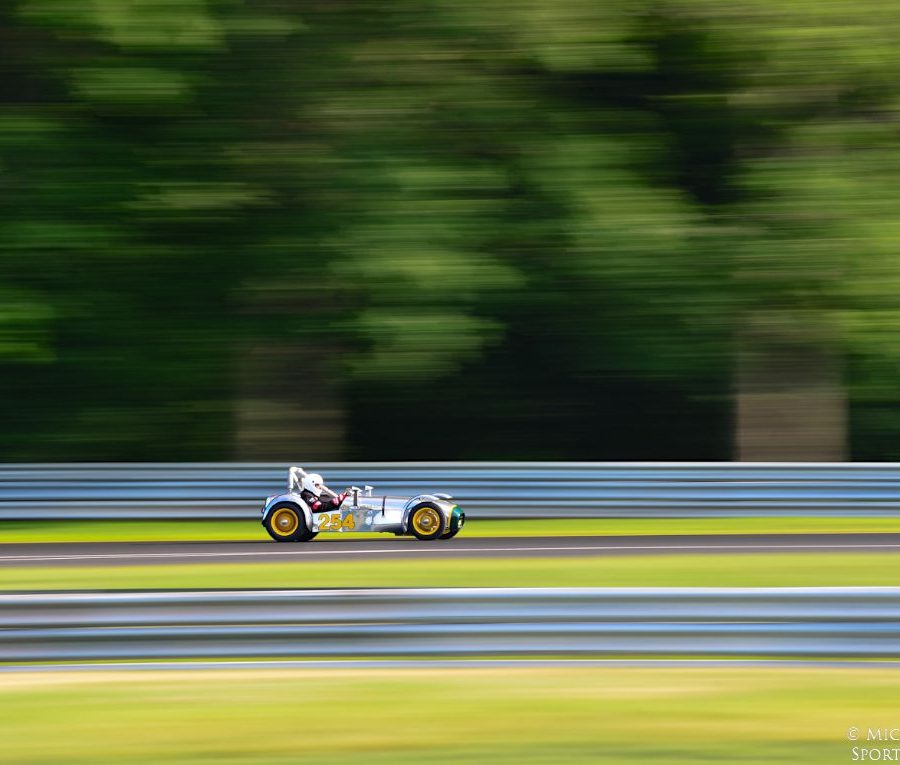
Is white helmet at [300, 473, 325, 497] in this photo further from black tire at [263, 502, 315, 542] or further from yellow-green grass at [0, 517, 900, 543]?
yellow-green grass at [0, 517, 900, 543]

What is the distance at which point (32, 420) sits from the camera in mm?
15445


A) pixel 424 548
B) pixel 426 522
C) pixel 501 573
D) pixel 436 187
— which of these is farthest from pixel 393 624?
pixel 436 187

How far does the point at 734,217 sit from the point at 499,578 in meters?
5.63

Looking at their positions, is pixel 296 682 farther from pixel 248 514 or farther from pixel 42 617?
pixel 248 514

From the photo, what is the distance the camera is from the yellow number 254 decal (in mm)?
12234

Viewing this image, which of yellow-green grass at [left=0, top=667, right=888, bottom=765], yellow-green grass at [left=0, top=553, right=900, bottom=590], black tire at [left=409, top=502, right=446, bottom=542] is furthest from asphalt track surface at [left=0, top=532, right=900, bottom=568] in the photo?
yellow-green grass at [left=0, top=667, right=888, bottom=765]

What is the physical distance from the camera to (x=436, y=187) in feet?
47.1

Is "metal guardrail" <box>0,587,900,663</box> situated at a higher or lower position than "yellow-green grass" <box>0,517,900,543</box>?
lower

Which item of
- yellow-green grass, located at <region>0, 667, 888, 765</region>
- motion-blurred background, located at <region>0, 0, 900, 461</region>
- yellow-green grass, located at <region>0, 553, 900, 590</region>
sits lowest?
yellow-green grass, located at <region>0, 667, 888, 765</region>

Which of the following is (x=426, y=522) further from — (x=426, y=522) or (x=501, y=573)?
(x=501, y=573)

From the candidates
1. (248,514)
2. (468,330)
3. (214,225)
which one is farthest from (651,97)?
(248,514)

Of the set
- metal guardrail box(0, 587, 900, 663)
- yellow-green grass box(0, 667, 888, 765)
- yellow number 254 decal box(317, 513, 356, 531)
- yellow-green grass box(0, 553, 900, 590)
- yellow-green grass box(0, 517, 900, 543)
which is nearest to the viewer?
yellow-green grass box(0, 667, 888, 765)

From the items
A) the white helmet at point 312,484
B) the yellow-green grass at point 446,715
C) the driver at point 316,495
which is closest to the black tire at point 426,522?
the driver at point 316,495

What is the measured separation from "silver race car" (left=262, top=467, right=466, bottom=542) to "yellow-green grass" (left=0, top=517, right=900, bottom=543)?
1.48ft
